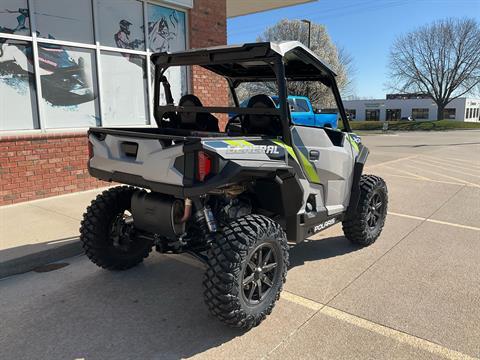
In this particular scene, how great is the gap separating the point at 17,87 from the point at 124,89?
2111 mm

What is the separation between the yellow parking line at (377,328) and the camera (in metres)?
2.83

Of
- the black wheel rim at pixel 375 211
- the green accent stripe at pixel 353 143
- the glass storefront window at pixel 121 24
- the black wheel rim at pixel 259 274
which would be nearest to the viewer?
the black wheel rim at pixel 259 274

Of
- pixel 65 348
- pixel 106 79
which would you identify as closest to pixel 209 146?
pixel 65 348

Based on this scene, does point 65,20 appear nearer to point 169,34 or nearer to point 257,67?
point 169,34

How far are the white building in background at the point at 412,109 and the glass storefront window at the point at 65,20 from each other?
214ft

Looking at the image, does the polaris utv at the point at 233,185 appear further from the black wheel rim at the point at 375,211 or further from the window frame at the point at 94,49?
the window frame at the point at 94,49

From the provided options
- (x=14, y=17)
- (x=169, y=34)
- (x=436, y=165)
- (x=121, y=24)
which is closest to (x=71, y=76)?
(x=14, y=17)

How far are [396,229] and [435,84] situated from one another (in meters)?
62.0

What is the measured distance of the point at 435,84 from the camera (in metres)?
60.2

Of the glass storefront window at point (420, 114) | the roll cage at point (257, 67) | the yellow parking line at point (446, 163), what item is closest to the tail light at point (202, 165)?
the roll cage at point (257, 67)

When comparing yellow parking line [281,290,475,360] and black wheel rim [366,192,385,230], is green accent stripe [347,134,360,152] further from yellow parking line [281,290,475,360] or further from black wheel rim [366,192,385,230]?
yellow parking line [281,290,475,360]

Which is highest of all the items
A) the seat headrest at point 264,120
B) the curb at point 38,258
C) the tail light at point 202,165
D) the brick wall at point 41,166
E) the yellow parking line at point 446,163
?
the seat headrest at point 264,120

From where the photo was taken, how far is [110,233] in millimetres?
4047

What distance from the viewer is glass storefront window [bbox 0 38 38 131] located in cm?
642
